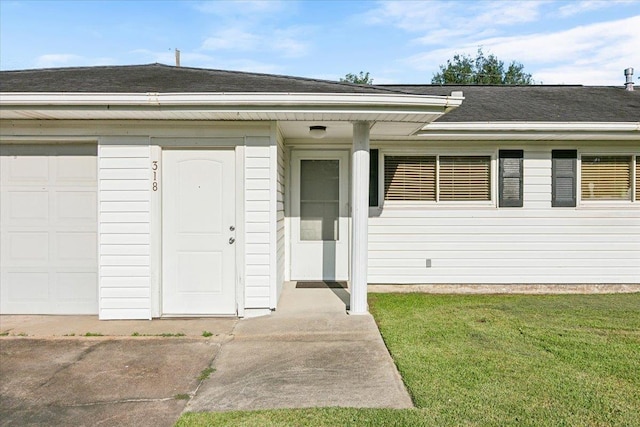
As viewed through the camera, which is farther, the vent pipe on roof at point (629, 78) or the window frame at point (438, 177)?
the vent pipe on roof at point (629, 78)

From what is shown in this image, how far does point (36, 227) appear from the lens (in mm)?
5316

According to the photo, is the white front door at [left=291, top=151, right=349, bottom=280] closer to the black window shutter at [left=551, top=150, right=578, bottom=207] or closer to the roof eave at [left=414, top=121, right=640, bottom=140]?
the roof eave at [left=414, top=121, right=640, bottom=140]

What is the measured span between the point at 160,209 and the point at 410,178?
369 cm

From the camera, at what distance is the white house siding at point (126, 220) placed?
5121 millimetres

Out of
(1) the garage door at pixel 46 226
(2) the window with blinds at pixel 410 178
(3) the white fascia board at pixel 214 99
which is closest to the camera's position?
(3) the white fascia board at pixel 214 99

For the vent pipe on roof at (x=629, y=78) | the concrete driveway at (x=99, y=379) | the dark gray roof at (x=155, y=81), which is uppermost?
the vent pipe on roof at (x=629, y=78)

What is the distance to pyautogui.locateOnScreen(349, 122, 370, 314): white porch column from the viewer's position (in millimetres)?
5145

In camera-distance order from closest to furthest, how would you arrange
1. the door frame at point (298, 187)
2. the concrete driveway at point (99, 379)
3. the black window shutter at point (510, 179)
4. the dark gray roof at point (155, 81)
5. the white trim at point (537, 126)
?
the concrete driveway at point (99, 379) → the dark gray roof at point (155, 81) → the white trim at point (537, 126) → the black window shutter at point (510, 179) → the door frame at point (298, 187)

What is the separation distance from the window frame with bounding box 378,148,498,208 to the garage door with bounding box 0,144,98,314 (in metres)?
3.93

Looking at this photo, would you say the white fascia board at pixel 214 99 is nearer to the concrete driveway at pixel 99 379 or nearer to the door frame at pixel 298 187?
the concrete driveway at pixel 99 379

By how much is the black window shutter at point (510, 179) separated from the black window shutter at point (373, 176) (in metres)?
1.86

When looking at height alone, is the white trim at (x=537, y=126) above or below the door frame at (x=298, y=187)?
above

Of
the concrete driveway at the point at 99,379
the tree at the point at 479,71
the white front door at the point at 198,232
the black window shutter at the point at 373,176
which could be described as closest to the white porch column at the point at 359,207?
the white front door at the point at 198,232

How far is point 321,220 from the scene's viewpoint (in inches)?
286
